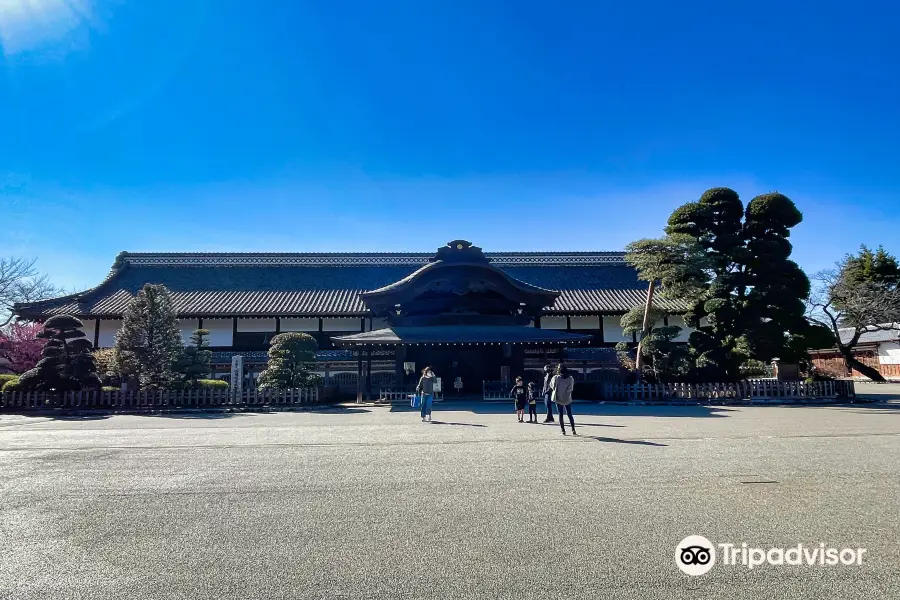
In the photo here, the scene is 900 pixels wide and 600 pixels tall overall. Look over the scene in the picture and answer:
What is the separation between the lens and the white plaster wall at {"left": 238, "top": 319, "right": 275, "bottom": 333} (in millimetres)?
25547

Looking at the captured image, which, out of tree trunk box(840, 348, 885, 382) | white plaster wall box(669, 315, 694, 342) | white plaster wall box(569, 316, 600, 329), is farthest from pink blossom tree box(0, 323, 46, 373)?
tree trunk box(840, 348, 885, 382)

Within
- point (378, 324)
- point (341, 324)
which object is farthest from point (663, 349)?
point (341, 324)

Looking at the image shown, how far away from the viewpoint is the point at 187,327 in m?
25.6

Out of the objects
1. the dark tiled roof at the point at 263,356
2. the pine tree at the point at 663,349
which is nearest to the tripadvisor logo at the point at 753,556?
the pine tree at the point at 663,349

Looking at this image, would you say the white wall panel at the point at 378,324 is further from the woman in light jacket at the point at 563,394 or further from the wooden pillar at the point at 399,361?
the woman in light jacket at the point at 563,394

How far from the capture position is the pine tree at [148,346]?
63.2 ft

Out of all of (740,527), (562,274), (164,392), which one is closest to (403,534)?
(740,527)

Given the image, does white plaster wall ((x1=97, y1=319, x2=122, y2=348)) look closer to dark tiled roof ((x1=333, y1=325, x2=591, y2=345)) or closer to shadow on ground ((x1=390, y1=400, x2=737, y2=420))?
dark tiled roof ((x1=333, y1=325, x2=591, y2=345))

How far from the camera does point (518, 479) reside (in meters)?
6.42

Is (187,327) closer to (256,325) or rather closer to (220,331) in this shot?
(220,331)

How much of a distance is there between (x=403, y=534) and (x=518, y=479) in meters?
2.30

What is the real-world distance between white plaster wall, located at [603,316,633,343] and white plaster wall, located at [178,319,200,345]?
20.6 metres

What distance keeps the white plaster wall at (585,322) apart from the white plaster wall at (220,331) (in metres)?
17.3

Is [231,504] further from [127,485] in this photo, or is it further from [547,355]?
[547,355]
